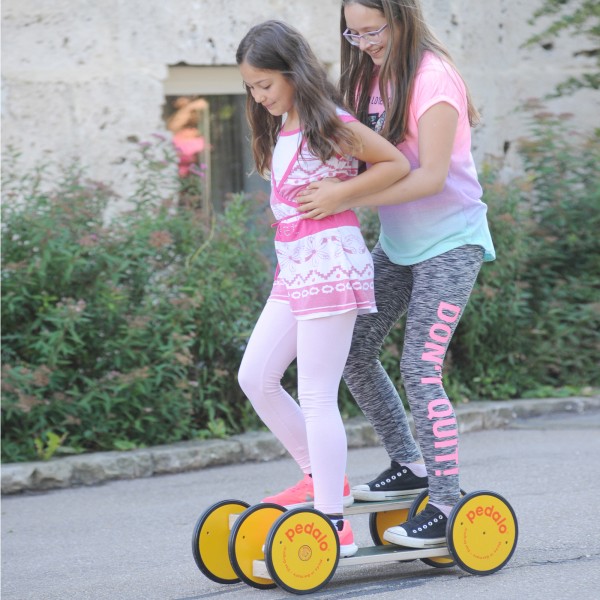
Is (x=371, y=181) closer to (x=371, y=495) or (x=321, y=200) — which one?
(x=321, y=200)

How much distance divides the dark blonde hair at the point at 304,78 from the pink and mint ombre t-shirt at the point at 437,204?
26cm

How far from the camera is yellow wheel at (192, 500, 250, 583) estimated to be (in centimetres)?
371

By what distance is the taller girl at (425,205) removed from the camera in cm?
358

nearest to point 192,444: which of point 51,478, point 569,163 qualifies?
point 51,478

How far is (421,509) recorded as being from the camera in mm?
3896

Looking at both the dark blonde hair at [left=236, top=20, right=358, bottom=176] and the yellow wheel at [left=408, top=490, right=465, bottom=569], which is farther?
the yellow wheel at [left=408, top=490, right=465, bottom=569]

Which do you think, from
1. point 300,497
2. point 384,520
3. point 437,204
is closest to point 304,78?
point 437,204

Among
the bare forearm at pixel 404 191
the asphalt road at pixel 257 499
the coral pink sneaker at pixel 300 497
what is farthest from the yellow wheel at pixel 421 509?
the bare forearm at pixel 404 191

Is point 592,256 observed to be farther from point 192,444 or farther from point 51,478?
point 51,478

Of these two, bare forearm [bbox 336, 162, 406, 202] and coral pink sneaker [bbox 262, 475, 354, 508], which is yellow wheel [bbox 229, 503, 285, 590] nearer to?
coral pink sneaker [bbox 262, 475, 354, 508]

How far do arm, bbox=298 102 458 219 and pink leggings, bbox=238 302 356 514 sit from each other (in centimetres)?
34

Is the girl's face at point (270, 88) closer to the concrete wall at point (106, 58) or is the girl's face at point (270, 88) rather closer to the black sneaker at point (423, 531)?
the black sneaker at point (423, 531)

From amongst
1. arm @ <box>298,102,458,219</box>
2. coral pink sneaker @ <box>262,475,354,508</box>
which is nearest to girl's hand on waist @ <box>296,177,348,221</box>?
arm @ <box>298,102,458,219</box>

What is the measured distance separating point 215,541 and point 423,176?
4.34 ft
